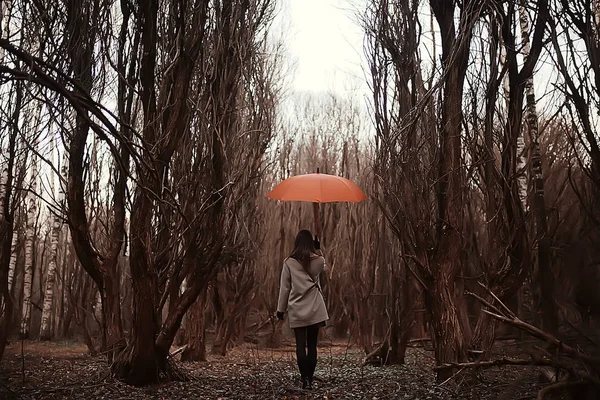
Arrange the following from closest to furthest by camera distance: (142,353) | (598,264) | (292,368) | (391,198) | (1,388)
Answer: (598,264) → (1,388) → (142,353) → (391,198) → (292,368)

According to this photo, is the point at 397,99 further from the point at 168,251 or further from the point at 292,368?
the point at 292,368

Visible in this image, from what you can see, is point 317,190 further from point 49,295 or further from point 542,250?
point 49,295

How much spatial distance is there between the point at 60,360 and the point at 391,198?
5.15 meters

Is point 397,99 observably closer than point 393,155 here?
No

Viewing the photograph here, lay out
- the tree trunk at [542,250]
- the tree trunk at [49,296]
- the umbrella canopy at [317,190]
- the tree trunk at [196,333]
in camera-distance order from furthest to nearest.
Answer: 1. the tree trunk at [49,296]
2. the tree trunk at [196,333]
3. the umbrella canopy at [317,190]
4. the tree trunk at [542,250]

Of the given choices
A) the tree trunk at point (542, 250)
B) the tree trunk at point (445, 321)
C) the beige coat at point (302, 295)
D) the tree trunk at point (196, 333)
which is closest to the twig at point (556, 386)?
the tree trunk at point (542, 250)

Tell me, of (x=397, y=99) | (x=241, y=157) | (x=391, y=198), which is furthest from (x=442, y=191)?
(x=241, y=157)

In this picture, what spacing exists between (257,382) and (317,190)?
216 cm

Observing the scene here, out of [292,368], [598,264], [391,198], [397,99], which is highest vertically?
[397,99]

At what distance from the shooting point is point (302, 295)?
20.0ft

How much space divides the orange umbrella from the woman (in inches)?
22.6

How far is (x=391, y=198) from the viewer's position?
6.05 metres

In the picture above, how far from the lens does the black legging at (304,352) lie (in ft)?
19.6

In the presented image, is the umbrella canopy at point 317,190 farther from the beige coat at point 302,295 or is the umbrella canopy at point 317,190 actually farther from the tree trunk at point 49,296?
the tree trunk at point 49,296
